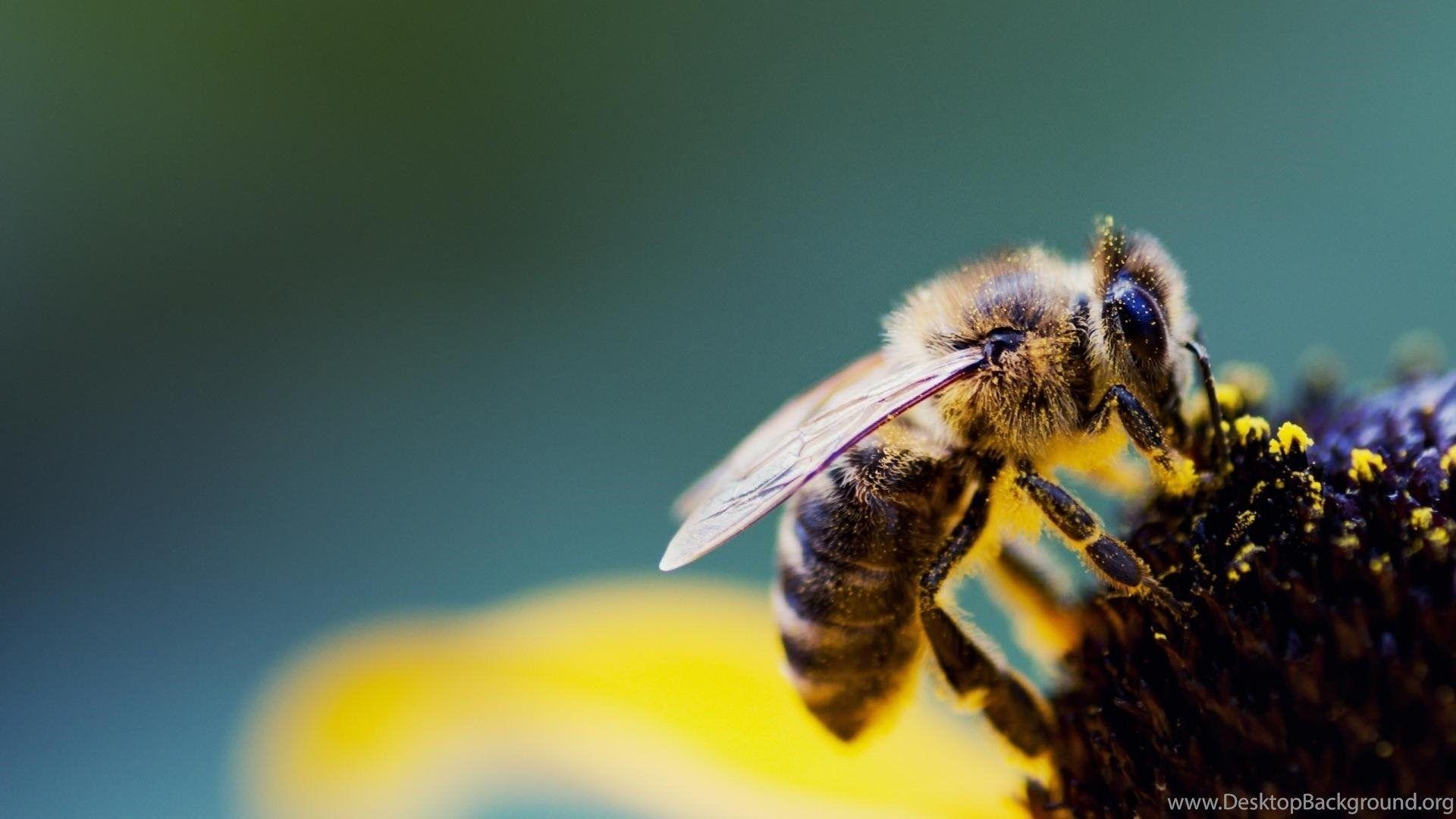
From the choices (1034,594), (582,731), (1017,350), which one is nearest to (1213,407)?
(1017,350)

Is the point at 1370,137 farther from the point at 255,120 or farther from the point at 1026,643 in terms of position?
the point at 255,120

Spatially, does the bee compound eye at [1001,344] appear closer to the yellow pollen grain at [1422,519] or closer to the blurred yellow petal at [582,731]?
the yellow pollen grain at [1422,519]

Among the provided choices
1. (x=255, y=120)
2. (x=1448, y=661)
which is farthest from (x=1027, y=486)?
(x=255, y=120)

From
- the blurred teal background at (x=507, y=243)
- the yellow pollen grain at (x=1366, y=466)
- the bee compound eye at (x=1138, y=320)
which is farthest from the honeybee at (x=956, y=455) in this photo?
the blurred teal background at (x=507, y=243)

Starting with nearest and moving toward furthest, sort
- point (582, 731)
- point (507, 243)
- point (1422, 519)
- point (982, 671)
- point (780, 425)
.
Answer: point (1422, 519)
point (982, 671)
point (780, 425)
point (582, 731)
point (507, 243)

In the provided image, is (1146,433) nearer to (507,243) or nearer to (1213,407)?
(1213,407)

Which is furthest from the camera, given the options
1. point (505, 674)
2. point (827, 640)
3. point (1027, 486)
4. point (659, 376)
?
point (659, 376)
